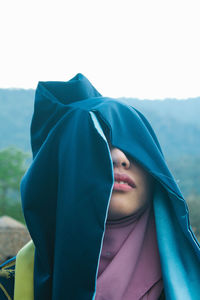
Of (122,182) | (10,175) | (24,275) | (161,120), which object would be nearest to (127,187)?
(122,182)

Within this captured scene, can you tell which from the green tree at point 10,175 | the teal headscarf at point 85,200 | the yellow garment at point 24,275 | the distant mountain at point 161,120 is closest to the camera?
the teal headscarf at point 85,200

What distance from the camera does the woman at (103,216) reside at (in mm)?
1206

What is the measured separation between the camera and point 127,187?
1.33m

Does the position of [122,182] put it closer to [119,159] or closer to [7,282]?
[119,159]

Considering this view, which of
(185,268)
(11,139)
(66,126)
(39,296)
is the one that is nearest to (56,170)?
(66,126)

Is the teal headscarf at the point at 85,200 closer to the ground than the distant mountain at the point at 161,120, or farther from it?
farther from it

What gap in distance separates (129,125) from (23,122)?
3222cm

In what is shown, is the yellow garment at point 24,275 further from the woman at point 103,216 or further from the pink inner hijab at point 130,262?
the pink inner hijab at point 130,262

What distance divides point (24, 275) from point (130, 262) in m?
0.33

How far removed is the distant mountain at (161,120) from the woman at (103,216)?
26.9 m

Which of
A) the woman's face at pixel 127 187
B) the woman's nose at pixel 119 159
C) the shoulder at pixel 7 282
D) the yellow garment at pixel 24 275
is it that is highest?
the woman's nose at pixel 119 159

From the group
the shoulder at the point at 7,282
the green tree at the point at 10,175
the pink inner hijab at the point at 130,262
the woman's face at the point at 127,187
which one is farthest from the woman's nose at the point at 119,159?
the green tree at the point at 10,175

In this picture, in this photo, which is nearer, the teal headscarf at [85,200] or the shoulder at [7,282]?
the teal headscarf at [85,200]

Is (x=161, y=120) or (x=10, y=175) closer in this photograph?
(x=10, y=175)
